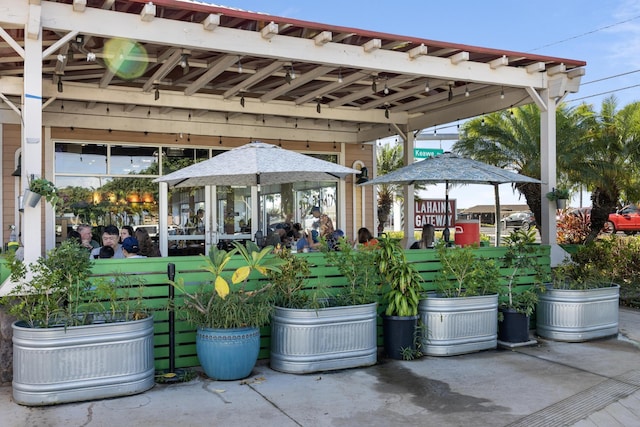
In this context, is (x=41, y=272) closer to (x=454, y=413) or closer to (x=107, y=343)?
(x=107, y=343)

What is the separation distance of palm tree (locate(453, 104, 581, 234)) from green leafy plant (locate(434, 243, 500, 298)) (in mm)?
6903

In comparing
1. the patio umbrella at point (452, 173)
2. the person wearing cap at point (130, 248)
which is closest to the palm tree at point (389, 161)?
the patio umbrella at point (452, 173)

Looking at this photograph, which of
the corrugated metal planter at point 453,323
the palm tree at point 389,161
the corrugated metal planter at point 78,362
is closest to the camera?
the corrugated metal planter at point 78,362

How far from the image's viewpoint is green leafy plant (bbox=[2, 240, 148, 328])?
456cm

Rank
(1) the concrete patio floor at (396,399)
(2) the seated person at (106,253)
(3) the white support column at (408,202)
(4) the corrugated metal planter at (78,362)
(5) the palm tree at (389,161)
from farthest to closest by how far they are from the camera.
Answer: (5) the palm tree at (389,161), (3) the white support column at (408,202), (2) the seated person at (106,253), (4) the corrugated metal planter at (78,362), (1) the concrete patio floor at (396,399)

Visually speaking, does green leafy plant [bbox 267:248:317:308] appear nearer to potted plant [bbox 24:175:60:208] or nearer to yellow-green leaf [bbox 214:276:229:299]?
yellow-green leaf [bbox 214:276:229:299]

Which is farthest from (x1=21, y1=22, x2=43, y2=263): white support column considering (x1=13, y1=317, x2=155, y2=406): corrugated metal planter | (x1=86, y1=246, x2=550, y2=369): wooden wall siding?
(x1=13, y1=317, x2=155, y2=406): corrugated metal planter

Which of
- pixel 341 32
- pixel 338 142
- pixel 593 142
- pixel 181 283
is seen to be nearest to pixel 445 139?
pixel 593 142

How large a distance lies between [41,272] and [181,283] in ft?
3.67

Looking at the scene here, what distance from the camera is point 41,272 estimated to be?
4.69 meters

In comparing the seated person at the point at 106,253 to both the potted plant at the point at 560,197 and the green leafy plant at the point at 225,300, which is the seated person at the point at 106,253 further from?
the potted plant at the point at 560,197

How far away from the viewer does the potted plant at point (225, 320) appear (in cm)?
489

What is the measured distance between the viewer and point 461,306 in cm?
596

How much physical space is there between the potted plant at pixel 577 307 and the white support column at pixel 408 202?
4024 mm
